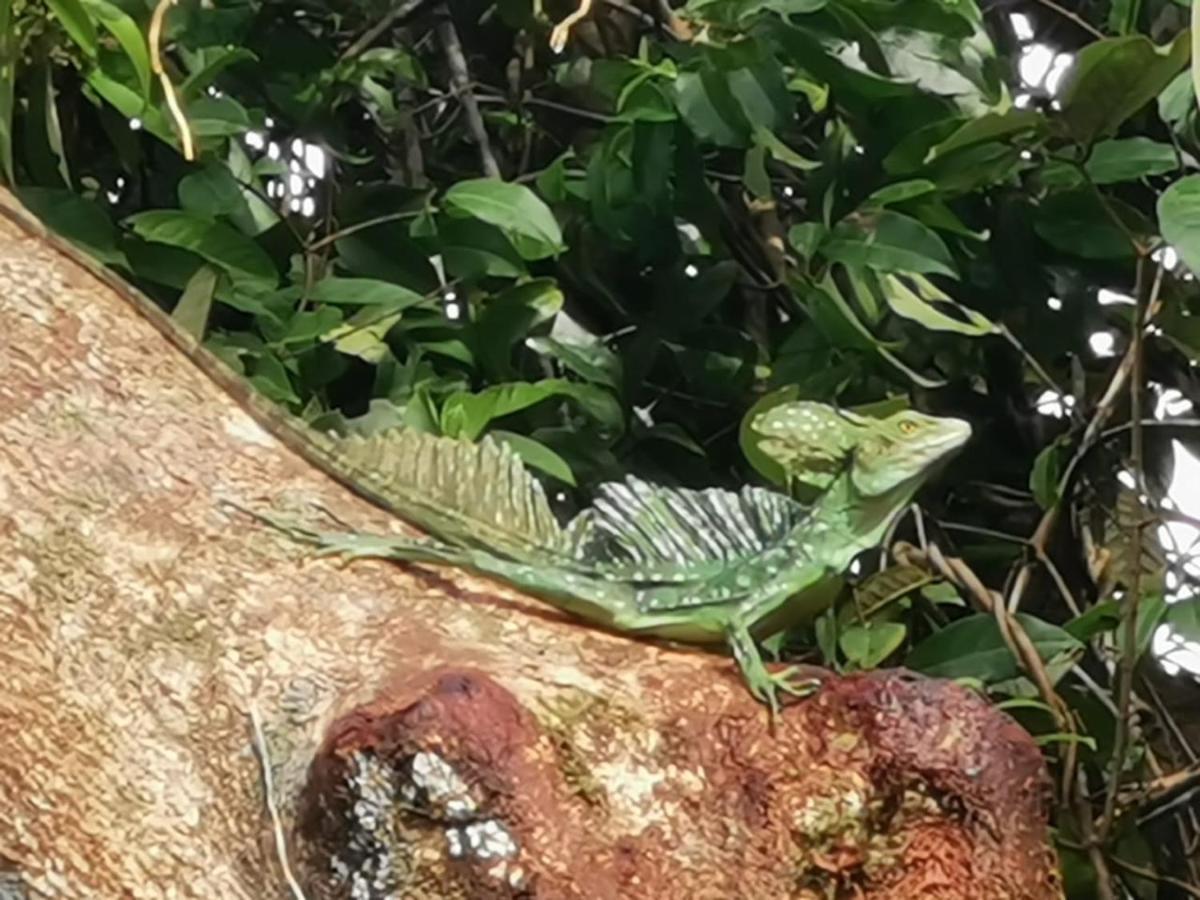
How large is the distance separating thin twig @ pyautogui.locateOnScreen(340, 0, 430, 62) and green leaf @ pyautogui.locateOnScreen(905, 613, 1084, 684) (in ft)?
2.83

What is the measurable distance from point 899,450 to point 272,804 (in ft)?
1.66

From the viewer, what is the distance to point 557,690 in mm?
1168

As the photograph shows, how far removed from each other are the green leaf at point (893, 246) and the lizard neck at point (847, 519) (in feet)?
1.10

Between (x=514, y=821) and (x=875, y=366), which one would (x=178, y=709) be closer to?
(x=514, y=821)

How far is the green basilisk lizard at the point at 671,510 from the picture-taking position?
1.29 metres

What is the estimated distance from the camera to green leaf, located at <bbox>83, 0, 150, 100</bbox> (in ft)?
4.98

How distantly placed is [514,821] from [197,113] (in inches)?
35.4

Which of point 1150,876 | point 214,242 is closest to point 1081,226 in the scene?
point 1150,876

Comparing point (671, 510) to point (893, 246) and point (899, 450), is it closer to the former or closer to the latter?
point (899, 450)

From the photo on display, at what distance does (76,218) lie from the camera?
5.40ft

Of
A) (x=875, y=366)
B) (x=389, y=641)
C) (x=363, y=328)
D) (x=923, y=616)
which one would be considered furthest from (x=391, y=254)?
(x=389, y=641)

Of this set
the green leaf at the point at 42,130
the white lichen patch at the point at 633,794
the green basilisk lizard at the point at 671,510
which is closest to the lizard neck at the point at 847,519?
the green basilisk lizard at the point at 671,510

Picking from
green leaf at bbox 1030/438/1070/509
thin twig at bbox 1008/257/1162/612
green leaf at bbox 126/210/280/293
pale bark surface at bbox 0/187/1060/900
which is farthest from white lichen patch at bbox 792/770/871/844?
green leaf at bbox 126/210/280/293

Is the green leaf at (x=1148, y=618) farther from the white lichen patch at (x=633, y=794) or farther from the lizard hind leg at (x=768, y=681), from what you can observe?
the white lichen patch at (x=633, y=794)
